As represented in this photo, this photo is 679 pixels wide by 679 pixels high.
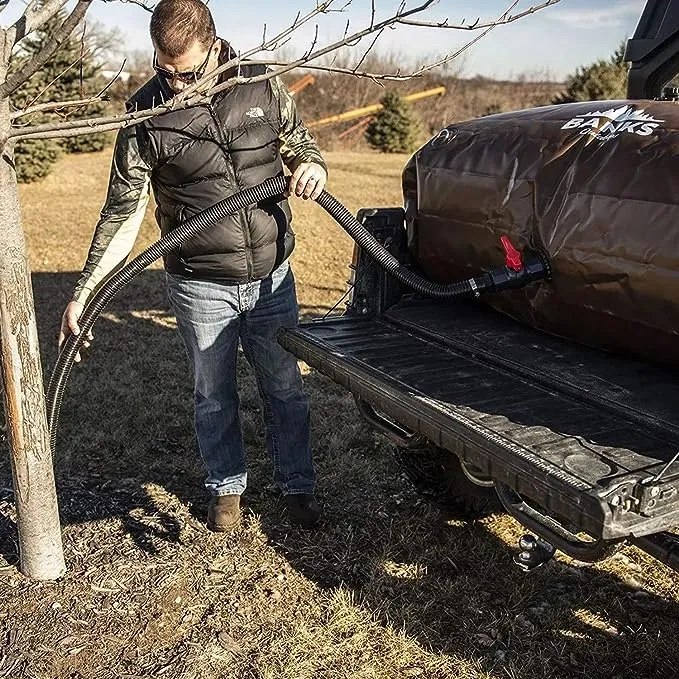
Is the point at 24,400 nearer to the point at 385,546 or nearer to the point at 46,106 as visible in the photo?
the point at 46,106

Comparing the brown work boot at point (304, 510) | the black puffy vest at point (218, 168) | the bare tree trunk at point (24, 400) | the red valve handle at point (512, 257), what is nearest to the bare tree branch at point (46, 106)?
the bare tree trunk at point (24, 400)

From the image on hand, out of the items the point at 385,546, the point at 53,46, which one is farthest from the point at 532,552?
the point at 53,46

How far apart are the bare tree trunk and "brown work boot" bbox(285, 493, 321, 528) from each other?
0.96 meters

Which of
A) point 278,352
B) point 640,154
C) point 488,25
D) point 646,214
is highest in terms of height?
point 488,25

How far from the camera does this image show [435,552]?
3.51 m

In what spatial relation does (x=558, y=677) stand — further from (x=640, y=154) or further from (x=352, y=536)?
(x=640, y=154)

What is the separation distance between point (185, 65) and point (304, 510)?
1.85 meters

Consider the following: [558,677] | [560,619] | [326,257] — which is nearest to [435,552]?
[560,619]

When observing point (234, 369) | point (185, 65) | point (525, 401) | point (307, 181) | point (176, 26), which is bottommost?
point (234, 369)

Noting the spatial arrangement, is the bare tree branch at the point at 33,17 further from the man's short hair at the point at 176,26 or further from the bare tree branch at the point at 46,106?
the man's short hair at the point at 176,26

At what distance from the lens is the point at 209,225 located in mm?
3072

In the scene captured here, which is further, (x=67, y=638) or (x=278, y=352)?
(x=278, y=352)

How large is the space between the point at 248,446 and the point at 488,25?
2754 millimetres

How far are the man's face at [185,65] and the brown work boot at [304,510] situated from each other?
68.4 inches
